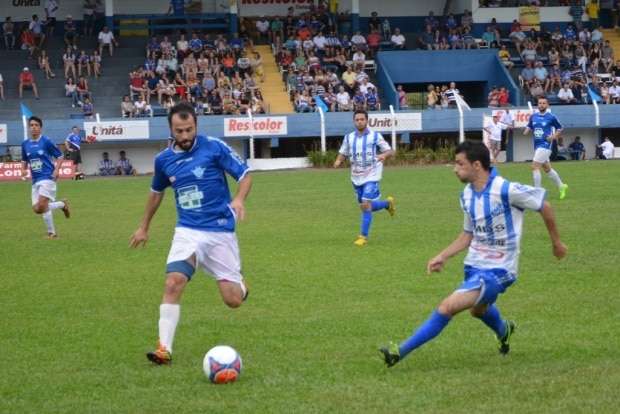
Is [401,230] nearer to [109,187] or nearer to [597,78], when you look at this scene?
[109,187]

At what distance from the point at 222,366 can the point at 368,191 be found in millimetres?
9970

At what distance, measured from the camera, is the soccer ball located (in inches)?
317

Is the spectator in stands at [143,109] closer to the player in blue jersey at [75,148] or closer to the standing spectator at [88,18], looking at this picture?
the player in blue jersey at [75,148]

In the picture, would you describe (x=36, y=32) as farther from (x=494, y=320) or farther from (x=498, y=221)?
(x=498, y=221)

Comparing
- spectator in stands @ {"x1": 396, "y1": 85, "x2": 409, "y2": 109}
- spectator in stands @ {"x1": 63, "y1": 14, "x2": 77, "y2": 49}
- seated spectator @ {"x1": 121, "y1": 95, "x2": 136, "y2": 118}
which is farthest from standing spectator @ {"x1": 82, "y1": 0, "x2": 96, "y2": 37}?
spectator in stands @ {"x1": 396, "y1": 85, "x2": 409, "y2": 109}

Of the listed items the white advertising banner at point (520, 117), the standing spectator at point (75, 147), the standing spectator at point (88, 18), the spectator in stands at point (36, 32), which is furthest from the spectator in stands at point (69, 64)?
the white advertising banner at point (520, 117)

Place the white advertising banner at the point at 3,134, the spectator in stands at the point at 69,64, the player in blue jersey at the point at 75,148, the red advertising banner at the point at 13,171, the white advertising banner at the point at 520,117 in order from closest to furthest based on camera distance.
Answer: the player in blue jersey at the point at 75,148, the red advertising banner at the point at 13,171, the white advertising banner at the point at 3,134, the white advertising banner at the point at 520,117, the spectator in stands at the point at 69,64

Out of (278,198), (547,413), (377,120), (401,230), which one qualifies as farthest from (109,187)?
(547,413)

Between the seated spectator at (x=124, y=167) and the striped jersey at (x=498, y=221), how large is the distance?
33.8m

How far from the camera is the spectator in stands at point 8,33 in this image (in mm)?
48562

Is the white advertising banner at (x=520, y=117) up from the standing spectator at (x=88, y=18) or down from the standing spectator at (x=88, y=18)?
down

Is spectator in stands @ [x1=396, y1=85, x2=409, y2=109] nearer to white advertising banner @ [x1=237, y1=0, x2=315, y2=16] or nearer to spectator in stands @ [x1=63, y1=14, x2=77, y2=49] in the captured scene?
white advertising banner @ [x1=237, y1=0, x2=315, y2=16]

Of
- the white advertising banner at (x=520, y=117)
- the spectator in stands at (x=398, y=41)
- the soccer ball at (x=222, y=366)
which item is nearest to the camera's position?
the soccer ball at (x=222, y=366)

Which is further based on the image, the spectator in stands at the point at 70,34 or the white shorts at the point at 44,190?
the spectator in stands at the point at 70,34
